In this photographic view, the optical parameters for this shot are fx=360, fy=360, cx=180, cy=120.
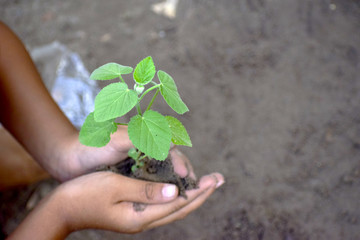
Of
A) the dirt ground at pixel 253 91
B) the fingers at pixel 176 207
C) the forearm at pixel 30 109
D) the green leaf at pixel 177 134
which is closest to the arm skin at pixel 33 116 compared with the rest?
the forearm at pixel 30 109

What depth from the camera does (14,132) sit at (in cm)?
178

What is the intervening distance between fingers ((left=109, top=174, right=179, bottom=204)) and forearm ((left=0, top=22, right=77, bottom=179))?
1.38 ft

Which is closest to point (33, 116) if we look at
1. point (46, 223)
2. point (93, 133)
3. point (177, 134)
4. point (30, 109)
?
point (30, 109)

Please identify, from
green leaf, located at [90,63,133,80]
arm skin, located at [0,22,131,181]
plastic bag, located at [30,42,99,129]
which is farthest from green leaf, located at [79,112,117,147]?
plastic bag, located at [30,42,99,129]

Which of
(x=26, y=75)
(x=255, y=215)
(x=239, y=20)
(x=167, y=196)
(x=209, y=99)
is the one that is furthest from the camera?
(x=239, y=20)

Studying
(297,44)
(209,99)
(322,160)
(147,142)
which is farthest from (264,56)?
(147,142)

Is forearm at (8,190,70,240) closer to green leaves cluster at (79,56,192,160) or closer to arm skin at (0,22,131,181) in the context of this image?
arm skin at (0,22,131,181)

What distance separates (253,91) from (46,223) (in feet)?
5.52

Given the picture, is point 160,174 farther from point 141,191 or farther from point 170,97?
point 170,97

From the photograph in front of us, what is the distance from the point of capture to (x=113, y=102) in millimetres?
1023

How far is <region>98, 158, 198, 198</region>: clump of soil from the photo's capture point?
1499 mm

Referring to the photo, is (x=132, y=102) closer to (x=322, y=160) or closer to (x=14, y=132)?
(x=14, y=132)

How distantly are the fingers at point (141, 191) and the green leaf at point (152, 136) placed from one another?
390 mm

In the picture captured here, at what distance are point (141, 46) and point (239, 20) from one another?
2.70ft
